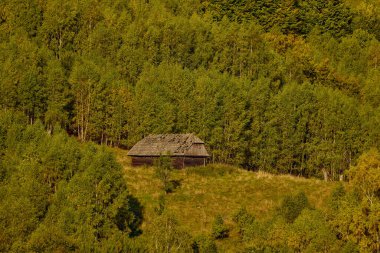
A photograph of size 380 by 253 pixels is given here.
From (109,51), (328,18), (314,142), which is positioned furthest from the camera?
(328,18)

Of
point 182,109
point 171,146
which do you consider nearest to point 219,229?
point 171,146

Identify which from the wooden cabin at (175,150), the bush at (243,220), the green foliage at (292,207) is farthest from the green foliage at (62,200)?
the wooden cabin at (175,150)

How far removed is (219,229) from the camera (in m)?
62.9

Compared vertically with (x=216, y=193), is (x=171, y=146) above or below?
above

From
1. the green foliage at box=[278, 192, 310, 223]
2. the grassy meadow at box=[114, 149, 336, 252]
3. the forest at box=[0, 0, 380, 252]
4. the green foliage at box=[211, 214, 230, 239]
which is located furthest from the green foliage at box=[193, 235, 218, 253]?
the green foliage at box=[278, 192, 310, 223]

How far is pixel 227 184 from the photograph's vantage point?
79.4 metres

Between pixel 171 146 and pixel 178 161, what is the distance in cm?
281

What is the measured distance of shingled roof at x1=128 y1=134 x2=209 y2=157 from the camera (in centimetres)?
8669

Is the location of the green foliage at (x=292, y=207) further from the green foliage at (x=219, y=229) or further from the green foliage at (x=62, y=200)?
the green foliage at (x=62, y=200)

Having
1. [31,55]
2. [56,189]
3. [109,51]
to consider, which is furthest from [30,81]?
[56,189]

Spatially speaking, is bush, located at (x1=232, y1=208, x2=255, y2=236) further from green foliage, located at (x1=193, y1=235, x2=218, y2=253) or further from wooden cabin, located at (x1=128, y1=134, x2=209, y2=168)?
wooden cabin, located at (x1=128, y1=134, x2=209, y2=168)

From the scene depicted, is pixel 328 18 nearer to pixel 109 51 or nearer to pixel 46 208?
pixel 109 51

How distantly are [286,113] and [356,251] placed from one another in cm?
4573

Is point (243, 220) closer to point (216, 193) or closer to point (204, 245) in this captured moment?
point (204, 245)
